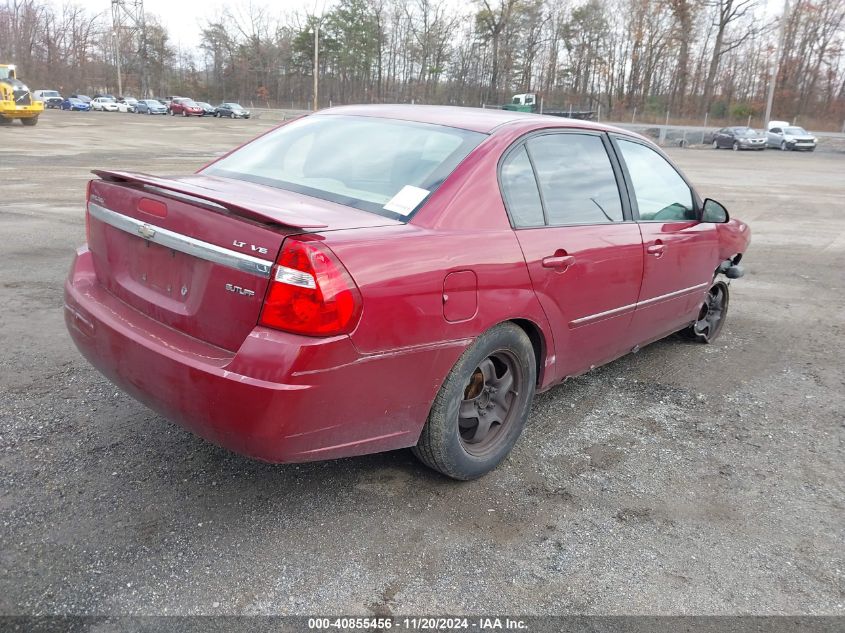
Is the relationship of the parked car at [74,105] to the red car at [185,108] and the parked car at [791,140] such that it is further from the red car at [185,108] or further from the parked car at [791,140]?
the parked car at [791,140]

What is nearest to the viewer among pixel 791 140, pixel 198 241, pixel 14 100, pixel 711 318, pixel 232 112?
pixel 198 241

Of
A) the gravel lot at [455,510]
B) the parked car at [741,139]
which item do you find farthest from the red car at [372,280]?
the parked car at [741,139]

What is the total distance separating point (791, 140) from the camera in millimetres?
37281

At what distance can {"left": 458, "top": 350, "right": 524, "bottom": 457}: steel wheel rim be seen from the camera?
3084 millimetres

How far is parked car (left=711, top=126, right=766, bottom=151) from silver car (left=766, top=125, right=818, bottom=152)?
142cm

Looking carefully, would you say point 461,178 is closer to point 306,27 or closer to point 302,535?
point 302,535

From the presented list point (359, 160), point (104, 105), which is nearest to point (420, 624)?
point (359, 160)

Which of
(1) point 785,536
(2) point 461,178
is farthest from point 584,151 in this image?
(1) point 785,536

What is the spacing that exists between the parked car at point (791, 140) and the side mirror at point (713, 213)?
38341 mm

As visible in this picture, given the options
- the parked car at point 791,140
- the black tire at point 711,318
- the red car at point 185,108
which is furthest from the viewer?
the red car at point 185,108

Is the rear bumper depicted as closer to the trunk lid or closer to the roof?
the trunk lid

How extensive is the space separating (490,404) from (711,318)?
9.80 ft

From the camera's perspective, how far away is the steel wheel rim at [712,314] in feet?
17.4

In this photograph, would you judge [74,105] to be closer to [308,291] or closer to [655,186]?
[655,186]
